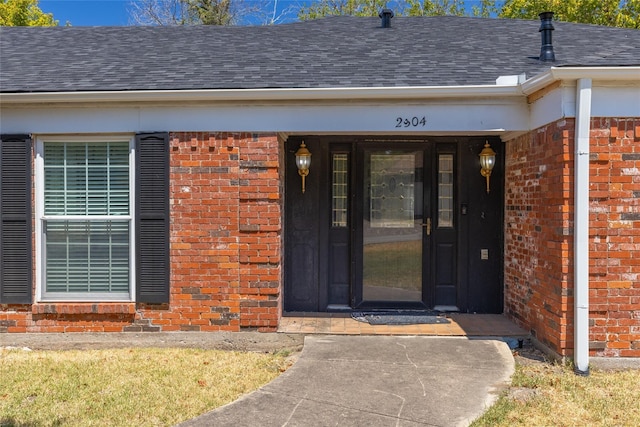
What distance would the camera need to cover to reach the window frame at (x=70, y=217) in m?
5.72

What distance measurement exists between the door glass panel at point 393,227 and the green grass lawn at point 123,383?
80.2 inches

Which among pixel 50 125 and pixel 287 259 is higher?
pixel 50 125

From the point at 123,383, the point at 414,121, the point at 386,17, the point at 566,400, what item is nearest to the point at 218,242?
the point at 123,383

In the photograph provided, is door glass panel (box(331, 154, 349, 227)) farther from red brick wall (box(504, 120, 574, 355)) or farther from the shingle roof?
red brick wall (box(504, 120, 574, 355))

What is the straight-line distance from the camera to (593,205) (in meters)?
4.78

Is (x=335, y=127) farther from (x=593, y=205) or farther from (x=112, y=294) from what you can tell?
(x=112, y=294)

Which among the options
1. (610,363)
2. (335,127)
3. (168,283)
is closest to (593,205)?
(610,363)

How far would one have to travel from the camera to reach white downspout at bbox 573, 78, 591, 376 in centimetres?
461

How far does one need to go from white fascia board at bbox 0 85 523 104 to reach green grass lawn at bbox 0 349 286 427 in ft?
9.14

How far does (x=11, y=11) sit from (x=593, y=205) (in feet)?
63.5

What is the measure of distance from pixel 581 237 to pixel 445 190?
2.30 meters

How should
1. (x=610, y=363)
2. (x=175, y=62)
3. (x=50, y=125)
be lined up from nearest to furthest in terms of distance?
1. (x=610, y=363)
2. (x=50, y=125)
3. (x=175, y=62)

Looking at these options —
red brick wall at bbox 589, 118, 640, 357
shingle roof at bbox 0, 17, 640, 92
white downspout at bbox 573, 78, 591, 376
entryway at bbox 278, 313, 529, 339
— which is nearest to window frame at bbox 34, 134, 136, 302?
shingle roof at bbox 0, 17, 640, 92

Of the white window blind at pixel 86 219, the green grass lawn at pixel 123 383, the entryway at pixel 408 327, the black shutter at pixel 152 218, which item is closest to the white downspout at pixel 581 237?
the entryway at pixel 408 327
